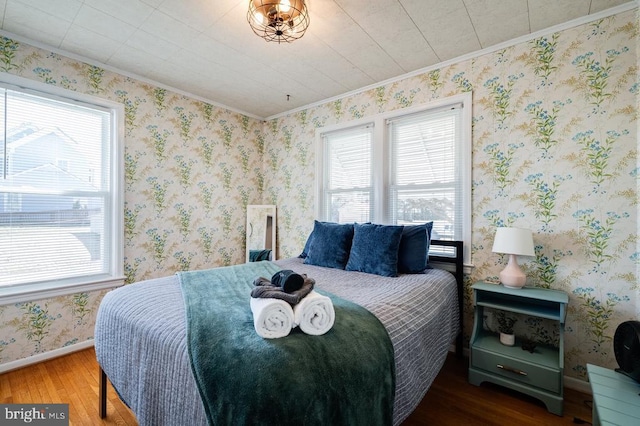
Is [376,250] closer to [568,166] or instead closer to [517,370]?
[517,370]

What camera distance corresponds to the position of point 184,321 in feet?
3.84

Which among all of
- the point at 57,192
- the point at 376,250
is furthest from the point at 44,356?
the point at 376,250

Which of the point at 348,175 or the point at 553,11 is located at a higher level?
Answer: the point at 553,11

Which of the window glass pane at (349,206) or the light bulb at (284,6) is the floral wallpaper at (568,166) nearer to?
the window glass pane at (349,206)

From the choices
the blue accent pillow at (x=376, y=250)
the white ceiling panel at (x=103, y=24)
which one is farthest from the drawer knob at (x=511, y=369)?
the white ceiling panel at (x=103, y=24)

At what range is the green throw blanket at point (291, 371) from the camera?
2.59 feet

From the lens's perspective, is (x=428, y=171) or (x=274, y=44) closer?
(x=274, y=44)

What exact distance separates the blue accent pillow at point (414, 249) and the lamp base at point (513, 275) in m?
0.56

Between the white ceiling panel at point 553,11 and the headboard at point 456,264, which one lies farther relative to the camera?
the headboard at point 456,264

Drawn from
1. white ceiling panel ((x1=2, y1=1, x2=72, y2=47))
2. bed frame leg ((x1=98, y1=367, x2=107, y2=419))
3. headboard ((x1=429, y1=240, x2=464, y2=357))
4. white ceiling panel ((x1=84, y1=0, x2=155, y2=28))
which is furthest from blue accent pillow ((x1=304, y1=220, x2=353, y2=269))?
white ceiling panel ((x1=2, y1=1, x2=72, y2=47))

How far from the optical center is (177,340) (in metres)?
1.05

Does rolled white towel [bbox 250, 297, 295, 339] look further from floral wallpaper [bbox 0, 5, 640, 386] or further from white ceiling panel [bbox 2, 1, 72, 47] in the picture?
white ceiling panel [bbox 2, 1, 72, 47]

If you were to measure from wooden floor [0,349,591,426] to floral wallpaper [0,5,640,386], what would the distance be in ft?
0.99

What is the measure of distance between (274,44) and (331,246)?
1.76 meters
